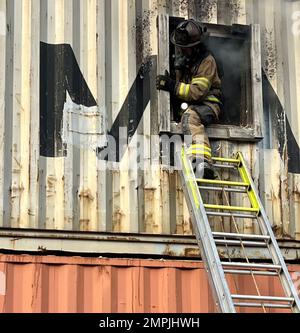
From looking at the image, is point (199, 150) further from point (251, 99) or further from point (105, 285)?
point (105, 285)

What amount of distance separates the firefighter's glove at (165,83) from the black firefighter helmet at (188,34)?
32 cm

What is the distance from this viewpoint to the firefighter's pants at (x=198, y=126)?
25.9 ft

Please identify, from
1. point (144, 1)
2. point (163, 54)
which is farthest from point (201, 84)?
point (144, 1)

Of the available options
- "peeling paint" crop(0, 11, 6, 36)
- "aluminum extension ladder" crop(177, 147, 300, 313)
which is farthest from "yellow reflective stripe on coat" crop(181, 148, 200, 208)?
"peeling paint" crop(0, 11, 6, 36)

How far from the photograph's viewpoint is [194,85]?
8.09 metres

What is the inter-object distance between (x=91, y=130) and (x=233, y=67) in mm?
1679

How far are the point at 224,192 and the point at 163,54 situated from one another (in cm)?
142

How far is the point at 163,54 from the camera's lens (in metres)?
8.20

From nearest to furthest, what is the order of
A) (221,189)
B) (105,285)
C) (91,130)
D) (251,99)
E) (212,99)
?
(105,285), (221,189), (91,130), (212,99), (251,99)

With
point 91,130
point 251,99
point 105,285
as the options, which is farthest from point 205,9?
point 105,285

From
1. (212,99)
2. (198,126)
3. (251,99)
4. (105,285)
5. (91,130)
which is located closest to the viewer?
(105,285)

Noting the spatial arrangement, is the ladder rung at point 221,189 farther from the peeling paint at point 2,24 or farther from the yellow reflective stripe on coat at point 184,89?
the peeling paint at point 2,24
